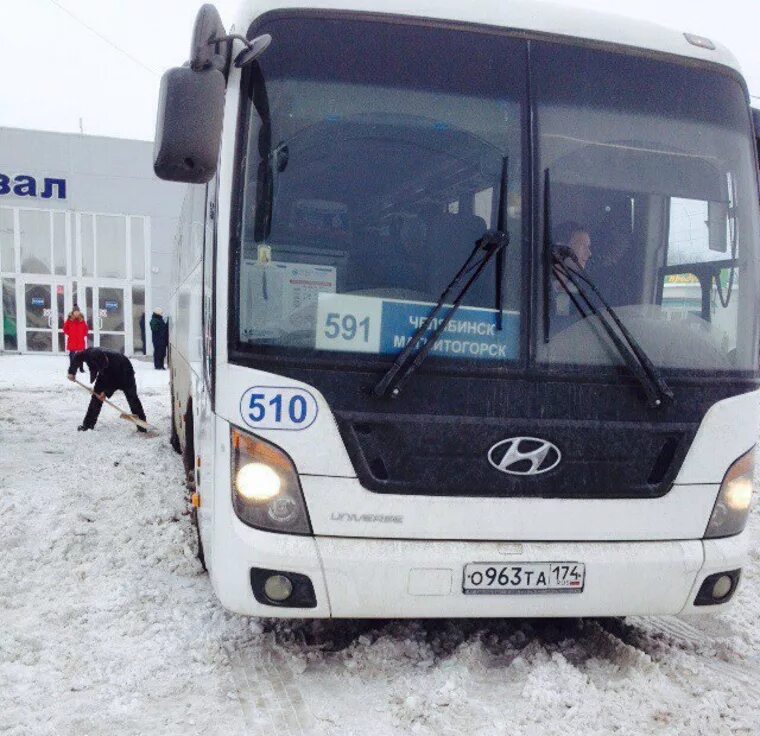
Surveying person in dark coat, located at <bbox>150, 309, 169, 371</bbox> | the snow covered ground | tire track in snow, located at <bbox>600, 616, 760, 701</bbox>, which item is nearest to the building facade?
person in dark coat, located at <bbox>150, 309, 169, 371</bbox>

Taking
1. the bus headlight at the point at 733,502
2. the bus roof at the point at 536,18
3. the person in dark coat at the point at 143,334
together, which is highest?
the bus roof at the point at 536,18

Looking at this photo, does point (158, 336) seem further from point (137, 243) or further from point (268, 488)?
point (268, 488)

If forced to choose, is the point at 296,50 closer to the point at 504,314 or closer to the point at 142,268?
the point at 504,314

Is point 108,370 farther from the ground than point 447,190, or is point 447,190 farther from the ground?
point 447,190

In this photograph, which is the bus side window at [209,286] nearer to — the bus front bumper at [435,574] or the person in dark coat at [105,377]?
the bus front bumper at [435,574]

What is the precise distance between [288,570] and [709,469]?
191 centimetres

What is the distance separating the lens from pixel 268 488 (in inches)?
126

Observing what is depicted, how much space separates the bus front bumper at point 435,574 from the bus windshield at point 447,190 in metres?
0.79

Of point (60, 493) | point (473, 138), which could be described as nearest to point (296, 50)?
point (473, 138)

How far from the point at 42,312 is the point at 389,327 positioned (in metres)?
25.0

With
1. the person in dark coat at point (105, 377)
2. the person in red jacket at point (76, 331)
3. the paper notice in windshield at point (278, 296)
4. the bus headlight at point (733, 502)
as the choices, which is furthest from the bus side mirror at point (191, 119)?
the person in red jacket at point (76, 331)

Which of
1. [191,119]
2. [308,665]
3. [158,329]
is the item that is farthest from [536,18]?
[158,329]

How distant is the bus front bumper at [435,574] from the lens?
320 centimetres

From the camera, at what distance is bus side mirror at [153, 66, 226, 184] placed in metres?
3.08
